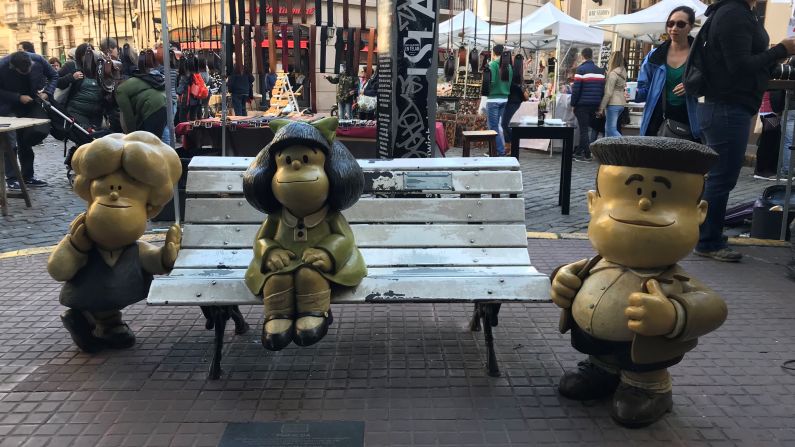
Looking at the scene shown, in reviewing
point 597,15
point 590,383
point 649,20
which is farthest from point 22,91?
point 597,15

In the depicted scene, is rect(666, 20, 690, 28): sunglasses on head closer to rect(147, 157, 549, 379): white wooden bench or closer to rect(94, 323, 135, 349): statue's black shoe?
rect(147, 157, 549, 379): white wooden bench

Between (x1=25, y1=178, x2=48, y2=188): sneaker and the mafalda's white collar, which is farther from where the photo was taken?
(x1=25, y1=178, x2=48, y2=188): sneaker

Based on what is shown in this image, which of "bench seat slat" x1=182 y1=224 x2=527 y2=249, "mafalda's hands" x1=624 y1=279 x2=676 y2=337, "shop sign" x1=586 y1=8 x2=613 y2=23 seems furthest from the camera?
"shop sign" x1=586 y1=8 x2=613 y2=23

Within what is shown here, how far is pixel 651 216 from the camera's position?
254cm

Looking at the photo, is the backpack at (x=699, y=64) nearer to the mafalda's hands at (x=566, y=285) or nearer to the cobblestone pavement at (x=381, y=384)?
the cobblestone pavement at (x=381, y=384)

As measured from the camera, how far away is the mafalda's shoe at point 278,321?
2885 mm

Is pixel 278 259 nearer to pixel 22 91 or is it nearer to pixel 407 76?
pixel 407 76

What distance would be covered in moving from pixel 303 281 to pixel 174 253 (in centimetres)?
87

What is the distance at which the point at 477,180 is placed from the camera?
3.75 m

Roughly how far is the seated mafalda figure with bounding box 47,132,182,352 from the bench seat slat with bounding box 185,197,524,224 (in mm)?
321

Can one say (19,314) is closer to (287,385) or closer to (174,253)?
(174,253)

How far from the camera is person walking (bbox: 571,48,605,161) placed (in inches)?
445

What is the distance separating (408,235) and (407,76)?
6.81 ft

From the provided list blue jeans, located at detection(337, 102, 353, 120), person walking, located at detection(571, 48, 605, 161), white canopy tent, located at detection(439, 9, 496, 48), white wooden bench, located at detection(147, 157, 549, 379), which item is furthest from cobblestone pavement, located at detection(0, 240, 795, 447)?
white canopy tent, located at detection(439, 9, 496, 48)
